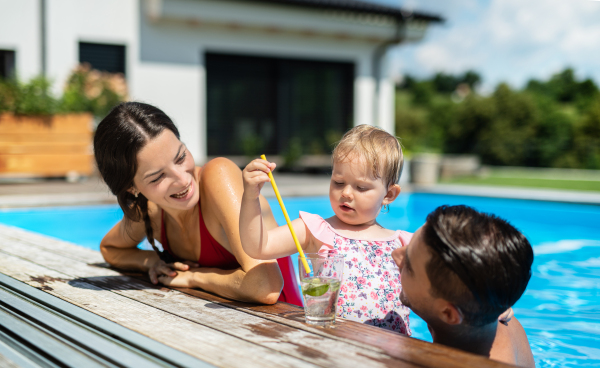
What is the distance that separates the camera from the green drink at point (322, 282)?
1.69 m

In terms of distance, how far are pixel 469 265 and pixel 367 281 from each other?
2.30 feet

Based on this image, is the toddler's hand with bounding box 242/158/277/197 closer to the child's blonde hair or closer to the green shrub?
the child's blonde hair

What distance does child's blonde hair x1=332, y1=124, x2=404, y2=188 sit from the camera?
2.16 meters

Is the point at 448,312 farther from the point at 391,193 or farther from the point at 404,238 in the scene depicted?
the point at 391,193

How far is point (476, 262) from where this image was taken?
145cm

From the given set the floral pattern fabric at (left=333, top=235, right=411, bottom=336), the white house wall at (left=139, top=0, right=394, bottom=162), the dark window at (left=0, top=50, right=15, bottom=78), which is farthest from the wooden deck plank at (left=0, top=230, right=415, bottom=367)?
the dark window at (left=0, top=50, right=15, bottom=78)

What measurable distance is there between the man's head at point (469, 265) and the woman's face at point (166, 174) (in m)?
1.05

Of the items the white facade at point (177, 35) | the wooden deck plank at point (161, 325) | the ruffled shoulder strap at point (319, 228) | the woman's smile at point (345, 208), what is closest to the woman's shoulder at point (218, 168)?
the ruffled shoulder strap at point (319, 228)

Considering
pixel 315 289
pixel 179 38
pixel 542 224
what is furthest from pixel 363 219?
pixel 179 38

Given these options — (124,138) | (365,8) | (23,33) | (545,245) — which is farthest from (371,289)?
(365,8)

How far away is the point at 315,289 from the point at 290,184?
8452 mm

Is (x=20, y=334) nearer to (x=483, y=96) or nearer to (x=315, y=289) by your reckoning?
(x=315, y=289)

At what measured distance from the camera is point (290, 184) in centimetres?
1015

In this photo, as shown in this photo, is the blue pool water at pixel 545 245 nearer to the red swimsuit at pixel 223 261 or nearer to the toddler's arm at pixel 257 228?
the red swimsuit at pixel 223 261
